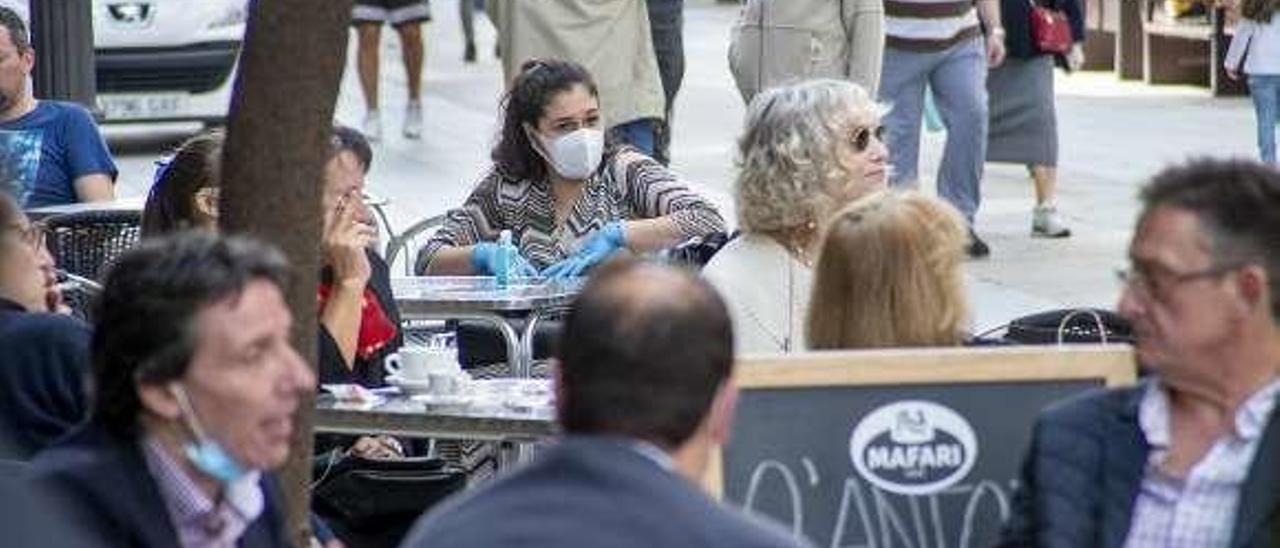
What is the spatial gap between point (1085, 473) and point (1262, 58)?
1051 centimetres

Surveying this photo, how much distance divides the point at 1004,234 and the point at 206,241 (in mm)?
10488

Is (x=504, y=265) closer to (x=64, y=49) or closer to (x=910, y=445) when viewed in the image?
(x=910, y=445)

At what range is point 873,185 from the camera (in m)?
7.49

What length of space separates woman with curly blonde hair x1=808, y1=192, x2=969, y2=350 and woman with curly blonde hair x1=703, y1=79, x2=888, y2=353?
948 mm

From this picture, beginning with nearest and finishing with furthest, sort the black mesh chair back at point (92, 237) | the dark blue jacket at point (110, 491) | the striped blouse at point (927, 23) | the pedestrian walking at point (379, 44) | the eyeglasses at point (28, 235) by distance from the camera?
the dark blue jacket at point (110, 491), the eyeglasses at point (28, 235), the black mesh chair back at point (92, 237), the striped blouse at point (927, 23), the pedestrian walking at point (379, 44)

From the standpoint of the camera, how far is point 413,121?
20359mm

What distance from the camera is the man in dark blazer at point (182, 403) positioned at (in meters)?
4.55

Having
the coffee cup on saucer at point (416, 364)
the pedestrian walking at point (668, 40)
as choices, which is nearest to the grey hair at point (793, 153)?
the coffee cup on saucer at point (416, 364)

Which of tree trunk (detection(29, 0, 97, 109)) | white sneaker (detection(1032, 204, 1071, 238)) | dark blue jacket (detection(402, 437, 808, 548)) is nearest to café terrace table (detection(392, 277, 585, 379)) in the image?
tree trunk (detection(29, 0, 97, 109))

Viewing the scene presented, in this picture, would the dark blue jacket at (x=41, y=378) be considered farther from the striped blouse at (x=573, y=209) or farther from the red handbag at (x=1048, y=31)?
the red handbag at (x=1048, y=31)

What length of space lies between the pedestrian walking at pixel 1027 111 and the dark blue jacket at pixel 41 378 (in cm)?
943

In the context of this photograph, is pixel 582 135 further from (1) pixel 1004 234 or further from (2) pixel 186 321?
(1) pixel 1004 234

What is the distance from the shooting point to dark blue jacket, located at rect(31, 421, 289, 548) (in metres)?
4.54

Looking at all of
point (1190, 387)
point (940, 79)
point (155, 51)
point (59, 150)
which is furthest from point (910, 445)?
point (155, 51)
